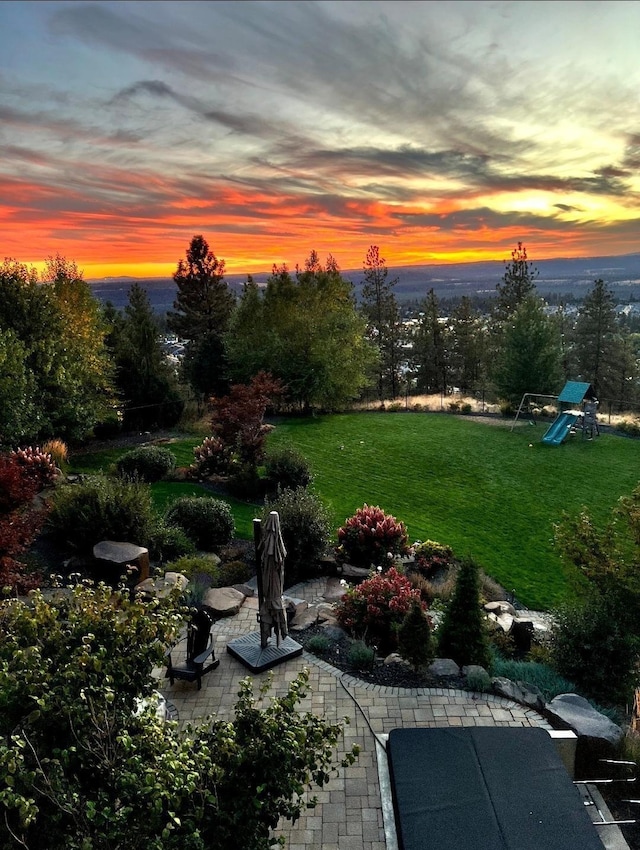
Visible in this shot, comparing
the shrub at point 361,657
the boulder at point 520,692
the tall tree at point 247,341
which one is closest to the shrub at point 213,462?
the shrub at point 361,657

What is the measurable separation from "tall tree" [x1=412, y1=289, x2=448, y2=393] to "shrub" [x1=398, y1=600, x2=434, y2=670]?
43.6m

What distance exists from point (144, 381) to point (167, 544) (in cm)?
1577

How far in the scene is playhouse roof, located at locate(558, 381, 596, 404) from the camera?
23.2 metres

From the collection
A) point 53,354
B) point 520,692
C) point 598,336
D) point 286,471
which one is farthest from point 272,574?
point 598,336

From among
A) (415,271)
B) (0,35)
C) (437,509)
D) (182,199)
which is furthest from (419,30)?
(415,271)

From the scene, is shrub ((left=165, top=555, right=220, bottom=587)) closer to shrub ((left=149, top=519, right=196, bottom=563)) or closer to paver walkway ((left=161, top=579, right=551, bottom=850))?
shrub ((left=149, top=519, right=196, bottom=563))

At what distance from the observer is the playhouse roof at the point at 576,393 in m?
23.2

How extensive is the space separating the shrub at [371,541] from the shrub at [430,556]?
337 mm

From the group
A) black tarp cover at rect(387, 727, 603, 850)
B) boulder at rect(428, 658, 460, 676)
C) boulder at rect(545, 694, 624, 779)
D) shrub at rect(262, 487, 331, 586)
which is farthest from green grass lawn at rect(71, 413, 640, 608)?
black tarp cover at rect(387, 727, 603, 850)

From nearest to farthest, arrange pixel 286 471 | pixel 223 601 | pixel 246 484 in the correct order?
pixel 223 601
pixel 286 471
pixel 246 484

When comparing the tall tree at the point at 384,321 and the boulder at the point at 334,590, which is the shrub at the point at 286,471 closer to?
the boulder at the point at 334,590

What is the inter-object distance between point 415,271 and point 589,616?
116684 mm

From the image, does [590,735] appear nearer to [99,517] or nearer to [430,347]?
[99,517]

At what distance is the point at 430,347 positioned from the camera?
51.1 meters
